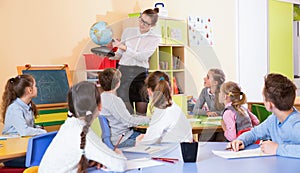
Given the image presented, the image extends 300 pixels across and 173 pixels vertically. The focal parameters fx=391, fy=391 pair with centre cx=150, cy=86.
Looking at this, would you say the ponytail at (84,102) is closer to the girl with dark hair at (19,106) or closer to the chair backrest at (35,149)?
the chair backrest at (35,149)

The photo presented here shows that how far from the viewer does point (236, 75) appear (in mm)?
5402

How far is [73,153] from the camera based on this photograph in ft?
3.93

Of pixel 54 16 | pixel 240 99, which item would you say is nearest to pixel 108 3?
pixel 54 16

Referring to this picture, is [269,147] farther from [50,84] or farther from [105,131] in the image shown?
[50,84]

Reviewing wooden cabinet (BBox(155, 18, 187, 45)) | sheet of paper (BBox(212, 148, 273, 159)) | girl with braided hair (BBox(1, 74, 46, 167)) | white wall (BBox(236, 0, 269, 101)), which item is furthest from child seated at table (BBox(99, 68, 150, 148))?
white wall (BBox(236, 0, 269, 101))

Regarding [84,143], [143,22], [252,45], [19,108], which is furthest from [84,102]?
[252,45]

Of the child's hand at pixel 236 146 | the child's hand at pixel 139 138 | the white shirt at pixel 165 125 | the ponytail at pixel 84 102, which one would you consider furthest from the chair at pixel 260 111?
the ponytail at pixel 84 102

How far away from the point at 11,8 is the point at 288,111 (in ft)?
8.95

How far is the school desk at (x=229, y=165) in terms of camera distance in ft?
4.16

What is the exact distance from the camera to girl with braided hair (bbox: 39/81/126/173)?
A: 1066 millimetres

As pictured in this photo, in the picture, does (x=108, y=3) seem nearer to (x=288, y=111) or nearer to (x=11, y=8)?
(x=11, y=8)

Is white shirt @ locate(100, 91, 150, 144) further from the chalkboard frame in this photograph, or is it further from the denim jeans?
the chalkboard frame

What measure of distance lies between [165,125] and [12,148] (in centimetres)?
104

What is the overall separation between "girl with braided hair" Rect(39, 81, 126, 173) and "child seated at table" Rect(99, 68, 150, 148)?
57 millimetres
